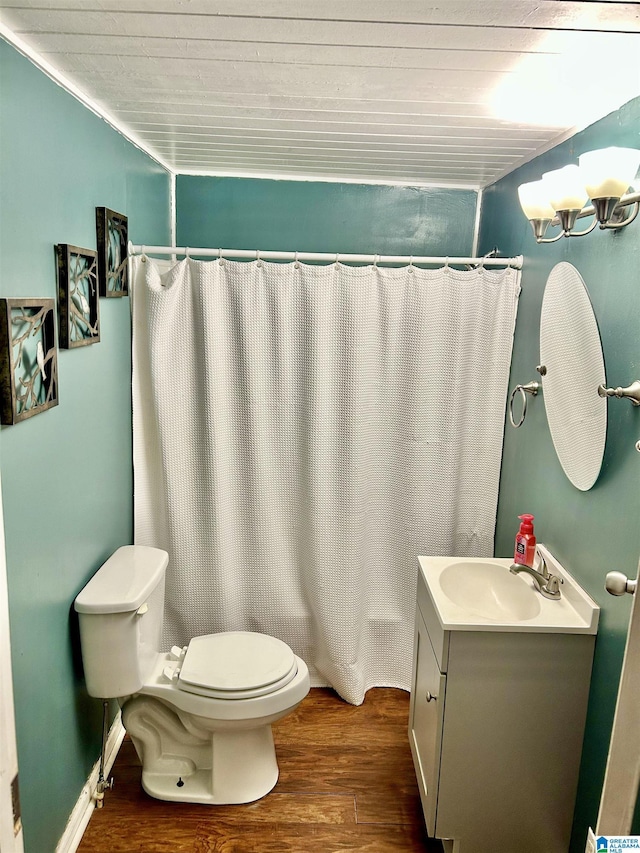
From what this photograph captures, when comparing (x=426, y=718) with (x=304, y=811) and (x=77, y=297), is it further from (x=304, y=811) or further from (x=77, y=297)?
(x=77, y=297)

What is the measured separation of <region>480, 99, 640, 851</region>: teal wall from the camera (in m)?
1.62

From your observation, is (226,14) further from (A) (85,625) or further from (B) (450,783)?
(B) (450,783)

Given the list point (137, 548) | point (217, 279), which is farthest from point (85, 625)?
point (217, 279)

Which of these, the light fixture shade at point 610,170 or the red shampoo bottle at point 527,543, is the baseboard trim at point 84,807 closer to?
the red shampoo bottle at point 527,543

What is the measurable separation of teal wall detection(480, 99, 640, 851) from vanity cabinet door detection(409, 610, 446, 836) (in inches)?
12.0

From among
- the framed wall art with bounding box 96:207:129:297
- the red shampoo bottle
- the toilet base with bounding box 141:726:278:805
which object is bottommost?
the toilet base with bounding box 141:726:278:805

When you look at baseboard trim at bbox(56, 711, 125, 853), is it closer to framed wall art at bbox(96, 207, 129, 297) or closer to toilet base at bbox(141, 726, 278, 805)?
toilet base at bbox(141, 726, 278, 805)

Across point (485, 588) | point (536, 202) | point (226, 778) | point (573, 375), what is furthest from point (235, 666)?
point (536, 202)

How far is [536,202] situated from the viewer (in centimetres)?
179

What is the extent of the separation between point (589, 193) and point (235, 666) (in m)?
1.77

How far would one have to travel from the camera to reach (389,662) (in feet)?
9.56

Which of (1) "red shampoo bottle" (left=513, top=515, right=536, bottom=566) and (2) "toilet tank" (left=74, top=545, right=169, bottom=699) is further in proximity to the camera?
(1) "red shampoo bottle" (left=513, top=515, right=536, bottom=566)

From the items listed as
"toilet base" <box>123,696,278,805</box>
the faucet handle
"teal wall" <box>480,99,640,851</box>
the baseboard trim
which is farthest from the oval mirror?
Answer: the baseboard trim

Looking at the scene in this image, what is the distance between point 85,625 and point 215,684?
18.3 inches
